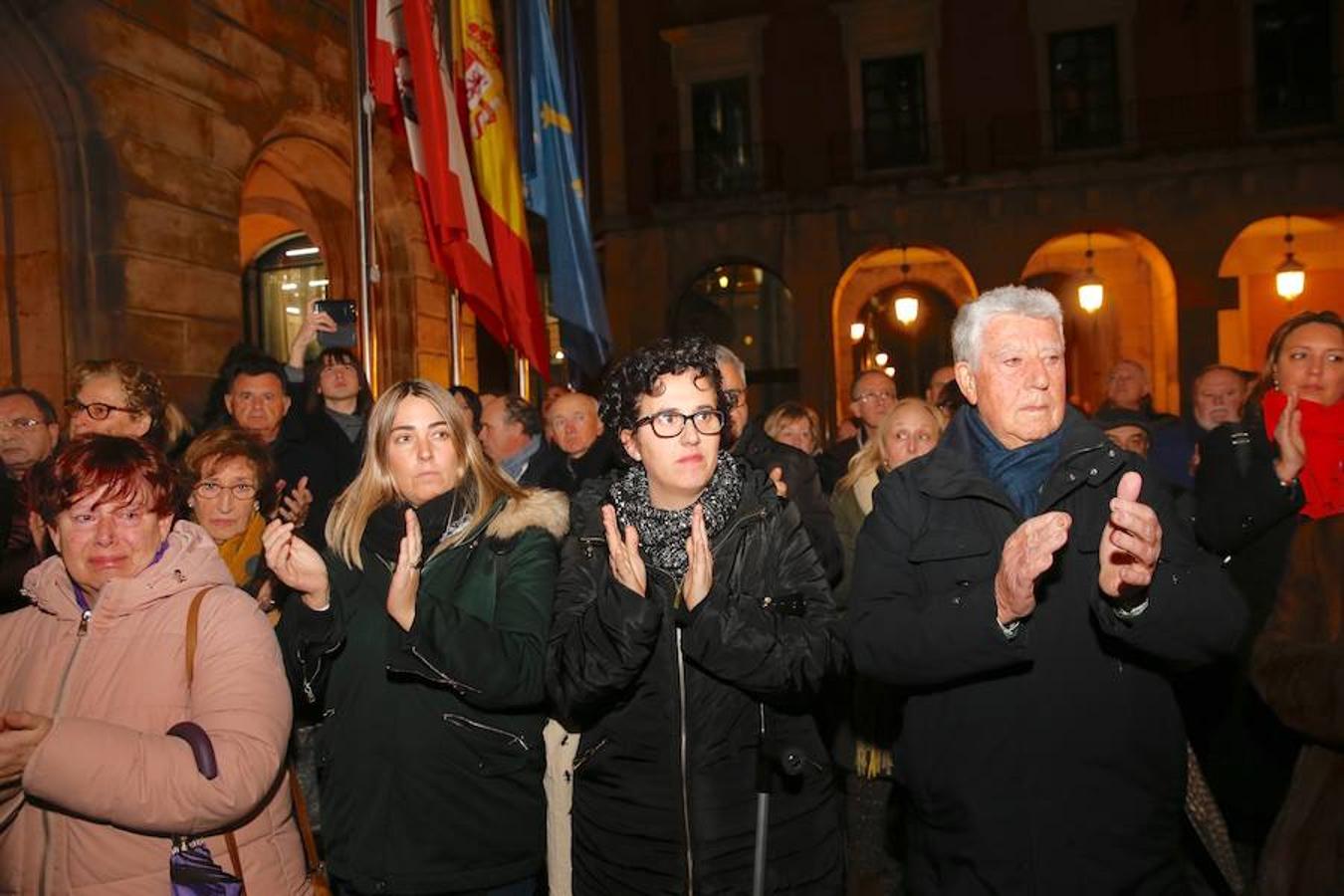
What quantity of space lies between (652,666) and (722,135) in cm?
1807

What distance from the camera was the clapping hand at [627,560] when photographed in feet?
8.05

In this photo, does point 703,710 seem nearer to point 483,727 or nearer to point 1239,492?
point 483,727

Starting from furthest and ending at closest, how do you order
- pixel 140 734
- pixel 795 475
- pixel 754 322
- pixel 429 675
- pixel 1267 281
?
pixel 754 322
pixel 1267 281
pixel 795 475
pixel 429 675
pixel 140 734

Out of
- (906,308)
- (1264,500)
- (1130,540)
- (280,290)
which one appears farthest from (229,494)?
(906,308)

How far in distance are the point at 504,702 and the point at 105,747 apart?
95cm

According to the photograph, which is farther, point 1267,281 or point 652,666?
point 1267,281

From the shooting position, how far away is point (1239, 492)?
356cm

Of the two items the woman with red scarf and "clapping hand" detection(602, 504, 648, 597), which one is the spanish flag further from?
the woman with red scarf

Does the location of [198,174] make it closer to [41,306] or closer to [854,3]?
[41,306]

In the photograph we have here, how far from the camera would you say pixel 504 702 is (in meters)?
2.60

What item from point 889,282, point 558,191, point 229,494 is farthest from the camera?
point 889,282

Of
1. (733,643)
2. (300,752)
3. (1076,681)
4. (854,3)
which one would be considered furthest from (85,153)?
(854,3)

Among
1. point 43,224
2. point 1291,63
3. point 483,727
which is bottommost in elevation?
point 483,727

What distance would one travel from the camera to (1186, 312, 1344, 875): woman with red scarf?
3471 mm
